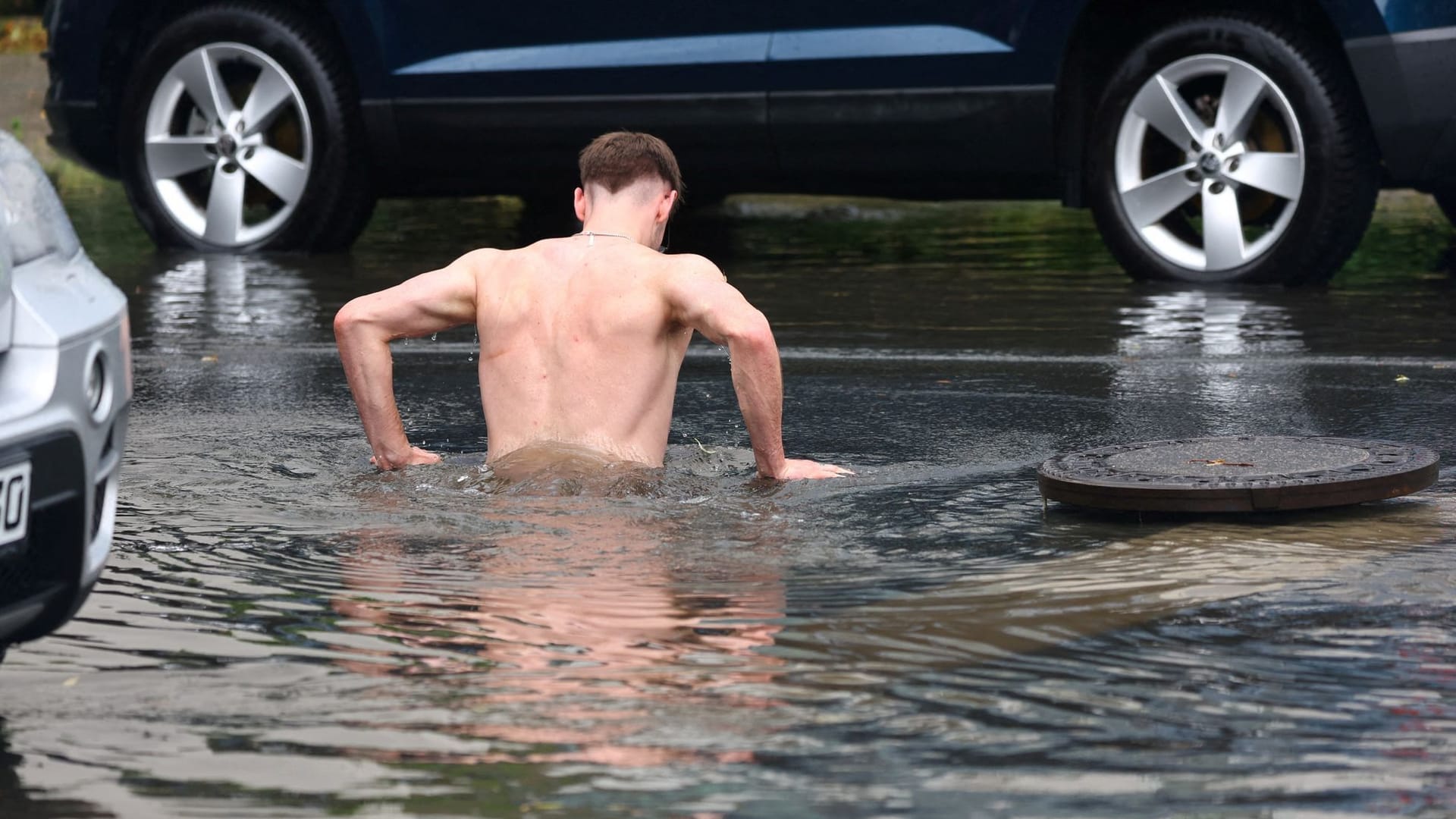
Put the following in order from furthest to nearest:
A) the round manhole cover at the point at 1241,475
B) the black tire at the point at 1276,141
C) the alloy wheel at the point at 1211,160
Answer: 1. the alloy wheel at the point at 1211,160
2. the black tire at the point at 1276,141
3. the round manhole cover at the point at 1241,475

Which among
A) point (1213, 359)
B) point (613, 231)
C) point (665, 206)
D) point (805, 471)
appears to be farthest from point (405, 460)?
point (1213, 359)

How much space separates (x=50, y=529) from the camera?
2977 millimetres

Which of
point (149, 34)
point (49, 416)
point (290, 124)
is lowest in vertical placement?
point (49, 416)

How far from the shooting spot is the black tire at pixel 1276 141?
818cm

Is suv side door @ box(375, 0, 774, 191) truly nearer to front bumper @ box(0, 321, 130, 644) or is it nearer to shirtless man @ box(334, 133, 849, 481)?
shirtless man @ box(334, 133, 849, 481)

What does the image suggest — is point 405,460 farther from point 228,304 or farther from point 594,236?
point 228,304

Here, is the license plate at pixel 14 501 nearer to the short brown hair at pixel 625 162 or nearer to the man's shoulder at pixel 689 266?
the man's shoulder at pixel 689 266

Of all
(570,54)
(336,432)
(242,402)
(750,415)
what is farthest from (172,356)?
(750,415)

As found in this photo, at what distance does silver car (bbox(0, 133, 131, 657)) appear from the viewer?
9.57ft

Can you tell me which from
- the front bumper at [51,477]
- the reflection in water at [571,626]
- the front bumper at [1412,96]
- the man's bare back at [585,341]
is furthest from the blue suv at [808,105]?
the front bumper at [51,477]

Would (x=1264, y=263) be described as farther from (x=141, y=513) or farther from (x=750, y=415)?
(x=141, y=513)

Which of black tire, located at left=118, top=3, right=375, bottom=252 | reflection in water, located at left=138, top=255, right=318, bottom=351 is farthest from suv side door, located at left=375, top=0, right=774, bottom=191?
reflection in water, located at left=138, top=255, right=318, bottom=351

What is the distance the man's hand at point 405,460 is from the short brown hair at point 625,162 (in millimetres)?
739

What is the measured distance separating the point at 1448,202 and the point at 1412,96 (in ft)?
8.10
